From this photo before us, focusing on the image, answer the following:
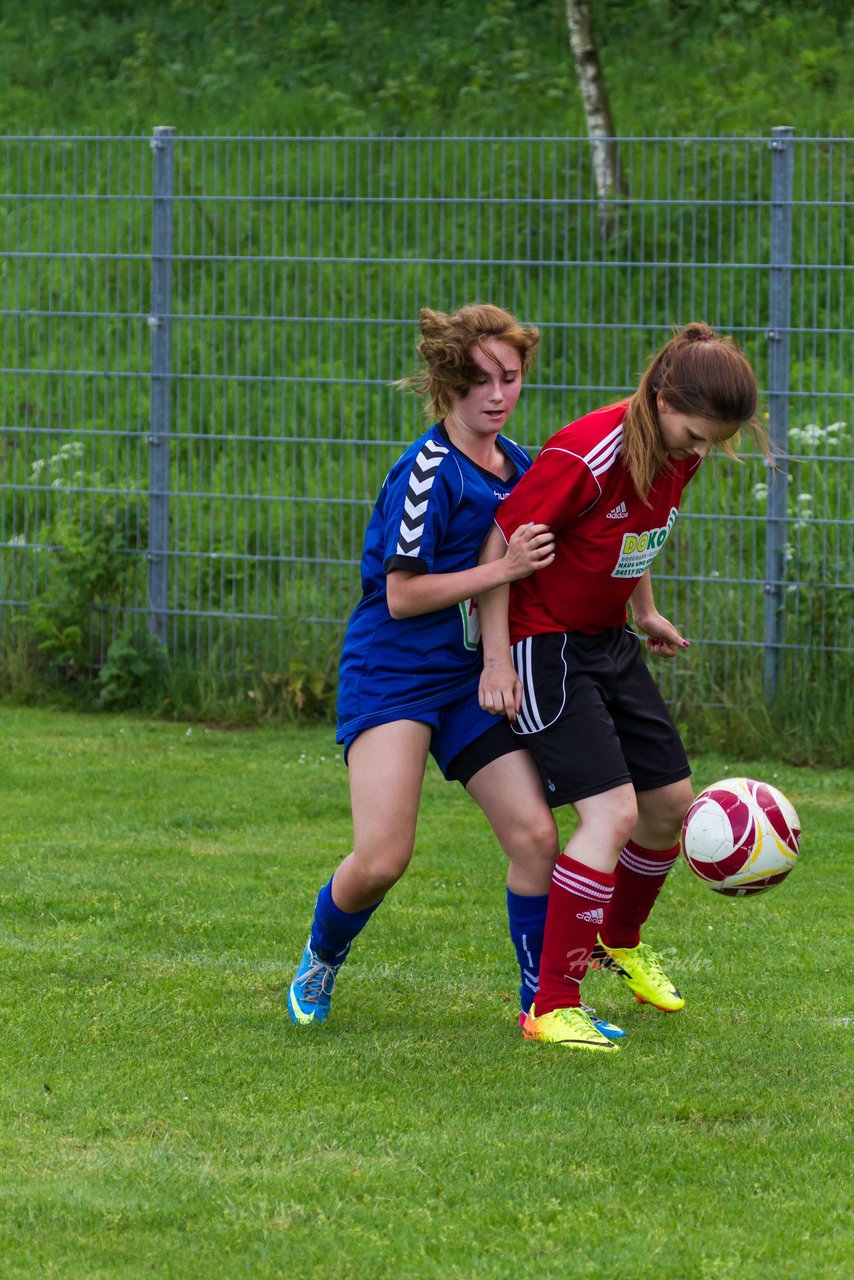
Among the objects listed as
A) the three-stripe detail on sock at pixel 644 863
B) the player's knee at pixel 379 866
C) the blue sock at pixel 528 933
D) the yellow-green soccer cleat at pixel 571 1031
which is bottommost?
the yellow-green soccer cleat at pixel 571 1031

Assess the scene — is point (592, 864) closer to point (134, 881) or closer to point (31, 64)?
point (134, 881)

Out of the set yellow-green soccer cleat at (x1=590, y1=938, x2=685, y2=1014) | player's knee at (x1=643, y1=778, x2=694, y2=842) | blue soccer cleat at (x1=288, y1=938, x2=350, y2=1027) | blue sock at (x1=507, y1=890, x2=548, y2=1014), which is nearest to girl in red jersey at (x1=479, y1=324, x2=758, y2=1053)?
blue sock at (x1=507, y1=890, x2=548, y2=1014)

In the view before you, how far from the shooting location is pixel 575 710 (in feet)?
14.3

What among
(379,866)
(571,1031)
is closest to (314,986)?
(379,866)

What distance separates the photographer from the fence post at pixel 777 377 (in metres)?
8.41

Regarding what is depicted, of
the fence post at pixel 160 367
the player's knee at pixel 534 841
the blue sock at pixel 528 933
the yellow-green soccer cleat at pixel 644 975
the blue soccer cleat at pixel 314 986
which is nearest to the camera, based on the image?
the player's knee at pixel 534 841

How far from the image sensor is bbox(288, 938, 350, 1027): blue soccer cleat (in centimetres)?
468

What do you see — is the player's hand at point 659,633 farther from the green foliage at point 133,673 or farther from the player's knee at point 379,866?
the green foliage at point 133,673

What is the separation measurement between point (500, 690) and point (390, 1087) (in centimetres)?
100

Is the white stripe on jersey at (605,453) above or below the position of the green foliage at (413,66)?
below

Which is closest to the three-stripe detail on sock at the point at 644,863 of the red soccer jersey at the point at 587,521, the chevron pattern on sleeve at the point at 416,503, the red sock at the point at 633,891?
the red sock at the point at 633,891

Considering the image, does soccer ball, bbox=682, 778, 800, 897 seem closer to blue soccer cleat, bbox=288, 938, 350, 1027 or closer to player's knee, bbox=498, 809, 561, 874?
player's knee, bbox=498, 809, 561, 874

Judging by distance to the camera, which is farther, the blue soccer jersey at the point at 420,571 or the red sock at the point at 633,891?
the red sock at the point at 633,891

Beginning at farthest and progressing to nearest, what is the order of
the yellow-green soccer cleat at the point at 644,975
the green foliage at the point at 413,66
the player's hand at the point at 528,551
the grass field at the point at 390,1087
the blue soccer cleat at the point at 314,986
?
the green foliage at the point at 413,66
the yellow-green soccer cleat at the point at 644,975
the blue soccer cleat at the point at 314,986
the player's hand at the point at 528,551
the grass field at the point at 390,1087
